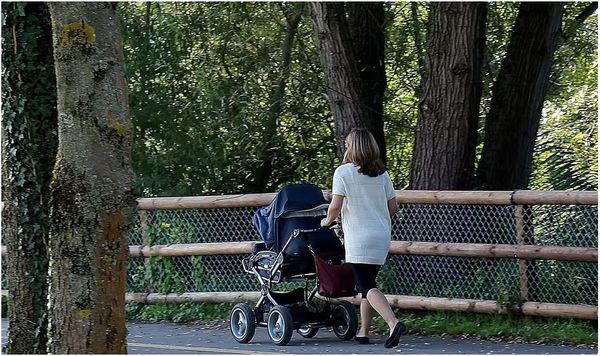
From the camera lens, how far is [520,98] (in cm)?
1322

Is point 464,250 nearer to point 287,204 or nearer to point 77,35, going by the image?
point 287,204

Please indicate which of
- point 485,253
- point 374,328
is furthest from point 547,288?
point 374,328

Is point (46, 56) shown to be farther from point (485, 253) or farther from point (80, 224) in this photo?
point (485, 253)

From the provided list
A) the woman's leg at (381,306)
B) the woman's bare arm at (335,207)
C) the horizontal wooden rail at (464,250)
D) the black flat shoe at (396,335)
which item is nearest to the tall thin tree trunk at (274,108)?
the horizontal wooden rail at (464,250)

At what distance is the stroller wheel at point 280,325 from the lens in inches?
408

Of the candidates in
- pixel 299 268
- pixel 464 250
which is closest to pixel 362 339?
pixel 299 268

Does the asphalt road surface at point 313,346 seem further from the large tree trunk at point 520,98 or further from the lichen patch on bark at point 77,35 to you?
the lichen patch on bark at point 77,35

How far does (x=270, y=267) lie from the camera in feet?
35.0

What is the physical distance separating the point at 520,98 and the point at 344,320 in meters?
3.93

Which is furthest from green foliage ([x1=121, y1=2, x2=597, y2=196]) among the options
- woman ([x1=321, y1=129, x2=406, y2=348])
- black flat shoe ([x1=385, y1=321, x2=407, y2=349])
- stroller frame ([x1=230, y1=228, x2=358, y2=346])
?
black flat shoe ([x1=385, y1=321, x2=407, y2=349])

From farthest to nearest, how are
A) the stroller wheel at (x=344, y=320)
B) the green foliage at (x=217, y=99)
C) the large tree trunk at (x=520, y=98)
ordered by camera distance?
1. the green foliage at (x=217, y=99)
2. the large tree trunk at (x=520, y=98)
3. the stroller wheel at (x=344, y=320)

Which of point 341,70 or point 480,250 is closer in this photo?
point 480,250

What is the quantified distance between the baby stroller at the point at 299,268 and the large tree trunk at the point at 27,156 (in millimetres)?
2792

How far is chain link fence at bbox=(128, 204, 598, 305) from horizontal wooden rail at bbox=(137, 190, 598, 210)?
0.29ft
